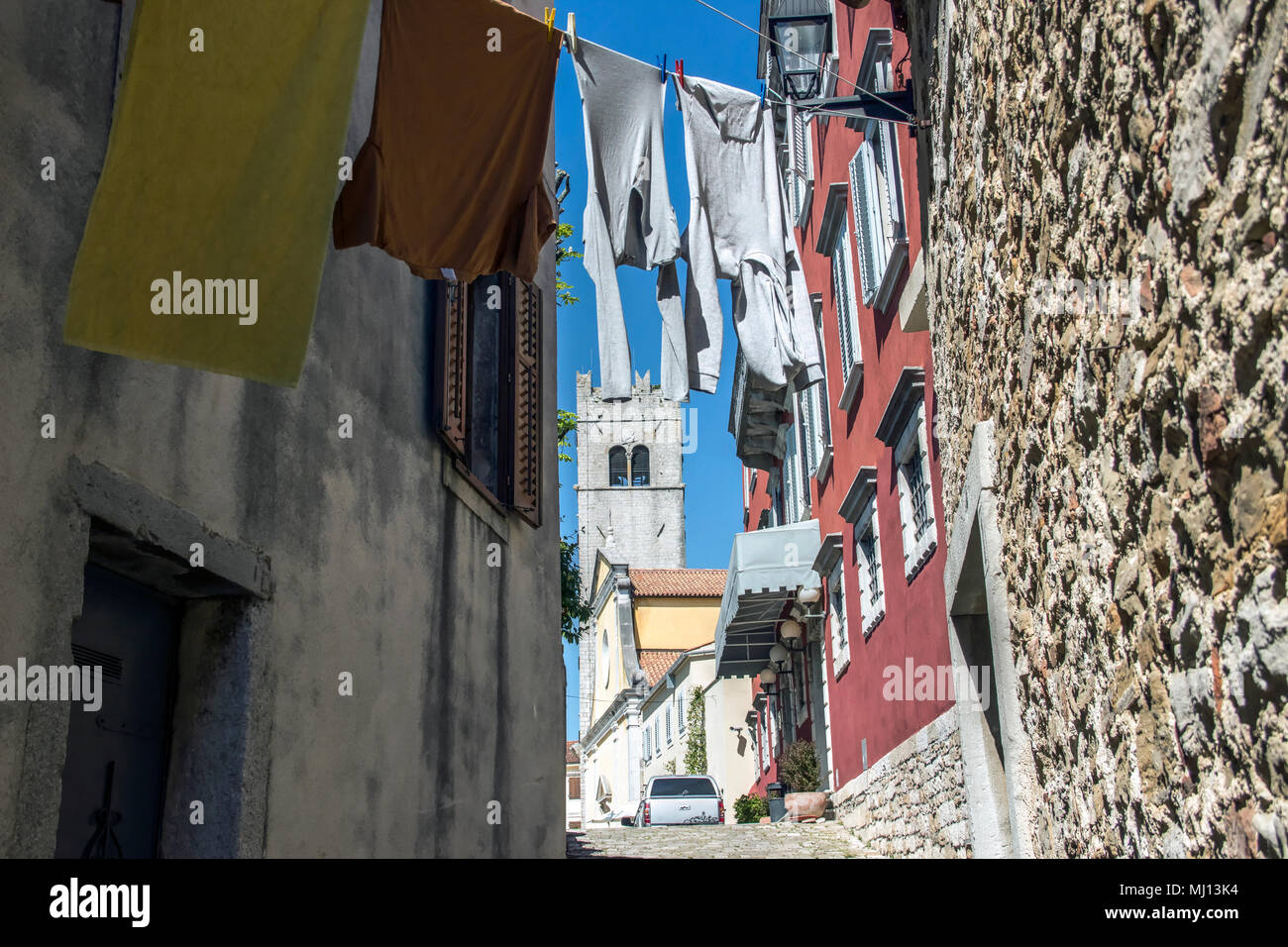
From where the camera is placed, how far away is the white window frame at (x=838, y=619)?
595 inches

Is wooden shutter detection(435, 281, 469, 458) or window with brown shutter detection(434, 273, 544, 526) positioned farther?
window with brown shutter detection(434, 273, 544, 526)

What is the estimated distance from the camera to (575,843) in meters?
15.4

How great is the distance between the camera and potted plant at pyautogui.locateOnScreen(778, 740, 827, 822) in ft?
54.3

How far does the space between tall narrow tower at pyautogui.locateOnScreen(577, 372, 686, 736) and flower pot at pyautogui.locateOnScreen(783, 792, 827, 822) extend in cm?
4490

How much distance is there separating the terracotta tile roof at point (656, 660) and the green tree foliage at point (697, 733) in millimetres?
8361

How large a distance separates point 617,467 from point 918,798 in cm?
5567

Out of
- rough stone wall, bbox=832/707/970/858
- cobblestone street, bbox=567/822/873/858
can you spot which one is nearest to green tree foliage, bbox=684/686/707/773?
cobblestone street, bbox=567/822/873/858

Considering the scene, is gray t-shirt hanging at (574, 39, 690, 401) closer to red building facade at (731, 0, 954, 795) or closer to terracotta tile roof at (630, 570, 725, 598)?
red building facade at (731, 0, 954, 795)

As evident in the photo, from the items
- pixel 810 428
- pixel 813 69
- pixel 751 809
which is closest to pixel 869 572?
pixel 810 428

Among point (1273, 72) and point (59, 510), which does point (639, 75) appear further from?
point (1273, 72)

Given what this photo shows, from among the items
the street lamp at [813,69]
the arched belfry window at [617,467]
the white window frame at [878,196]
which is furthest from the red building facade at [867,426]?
the arched belfry window at [617,467]

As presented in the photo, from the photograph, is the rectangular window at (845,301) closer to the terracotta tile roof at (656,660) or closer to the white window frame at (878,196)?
the white window frame at (878,196)
